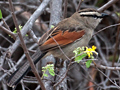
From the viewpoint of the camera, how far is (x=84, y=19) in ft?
11.7

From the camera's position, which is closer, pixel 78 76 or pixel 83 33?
pixel 83 33

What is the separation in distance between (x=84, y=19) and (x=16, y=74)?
1615mm

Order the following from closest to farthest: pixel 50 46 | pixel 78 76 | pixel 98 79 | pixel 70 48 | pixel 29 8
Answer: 1. pixel 50 46
2. pixel 70 48
3. pixel 29 8
4. pixel 78 76
5. pixel 98 79

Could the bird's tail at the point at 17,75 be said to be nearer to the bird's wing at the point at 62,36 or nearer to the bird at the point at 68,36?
the bird at the point at 68,36

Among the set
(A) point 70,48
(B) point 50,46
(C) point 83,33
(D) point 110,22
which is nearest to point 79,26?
(C) point 83,33

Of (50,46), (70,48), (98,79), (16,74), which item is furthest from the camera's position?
(98,79)

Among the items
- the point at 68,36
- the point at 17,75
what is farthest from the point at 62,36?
the point at 17,75

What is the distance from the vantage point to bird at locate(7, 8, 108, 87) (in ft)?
9.80

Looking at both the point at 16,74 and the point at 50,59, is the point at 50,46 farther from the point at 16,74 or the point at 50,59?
the point at 16,74

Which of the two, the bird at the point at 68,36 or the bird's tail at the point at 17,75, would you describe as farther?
the bird at the point at 68,36

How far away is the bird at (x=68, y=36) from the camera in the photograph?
2987mm

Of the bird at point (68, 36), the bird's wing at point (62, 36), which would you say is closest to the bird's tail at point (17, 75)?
the bird at point (68, 36)

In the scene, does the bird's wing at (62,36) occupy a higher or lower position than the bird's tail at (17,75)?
higher

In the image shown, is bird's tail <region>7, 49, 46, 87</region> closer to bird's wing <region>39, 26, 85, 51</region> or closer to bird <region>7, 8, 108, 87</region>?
bird <region>7, 8, 108, 87</region>
